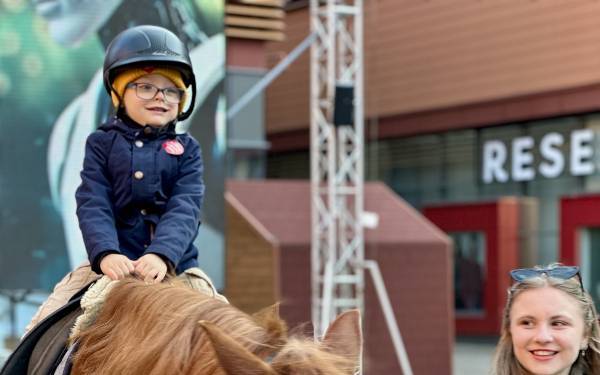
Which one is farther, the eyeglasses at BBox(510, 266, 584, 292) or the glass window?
the glass window

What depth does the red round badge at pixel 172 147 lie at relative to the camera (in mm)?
2641

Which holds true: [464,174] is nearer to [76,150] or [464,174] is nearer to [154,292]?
[76,150]

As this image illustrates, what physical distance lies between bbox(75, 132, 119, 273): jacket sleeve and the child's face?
116 millimetres

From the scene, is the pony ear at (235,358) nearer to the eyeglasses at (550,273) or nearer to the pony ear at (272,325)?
the pony ear at (272,325)

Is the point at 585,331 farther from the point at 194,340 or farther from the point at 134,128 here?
the point at 134,128

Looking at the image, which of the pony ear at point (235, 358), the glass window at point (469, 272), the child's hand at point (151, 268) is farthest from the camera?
the glass window at point (469, 272)

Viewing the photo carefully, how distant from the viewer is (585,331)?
2.42 meters

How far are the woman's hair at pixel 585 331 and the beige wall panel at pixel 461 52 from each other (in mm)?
15950

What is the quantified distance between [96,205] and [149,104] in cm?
30

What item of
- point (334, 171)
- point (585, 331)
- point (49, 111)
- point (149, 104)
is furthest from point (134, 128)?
point (334, 171)

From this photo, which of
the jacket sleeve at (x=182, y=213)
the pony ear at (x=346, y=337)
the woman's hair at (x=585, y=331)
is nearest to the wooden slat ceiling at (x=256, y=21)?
the jacket sleeve at (x=182, y=213)

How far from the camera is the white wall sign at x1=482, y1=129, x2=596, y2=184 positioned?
19578mm

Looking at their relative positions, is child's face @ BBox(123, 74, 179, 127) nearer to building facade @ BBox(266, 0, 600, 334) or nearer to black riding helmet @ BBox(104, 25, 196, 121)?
black riding helmet @ BBox(104, 25, 196, 121)

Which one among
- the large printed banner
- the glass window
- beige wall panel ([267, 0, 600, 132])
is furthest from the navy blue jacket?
the glass window
